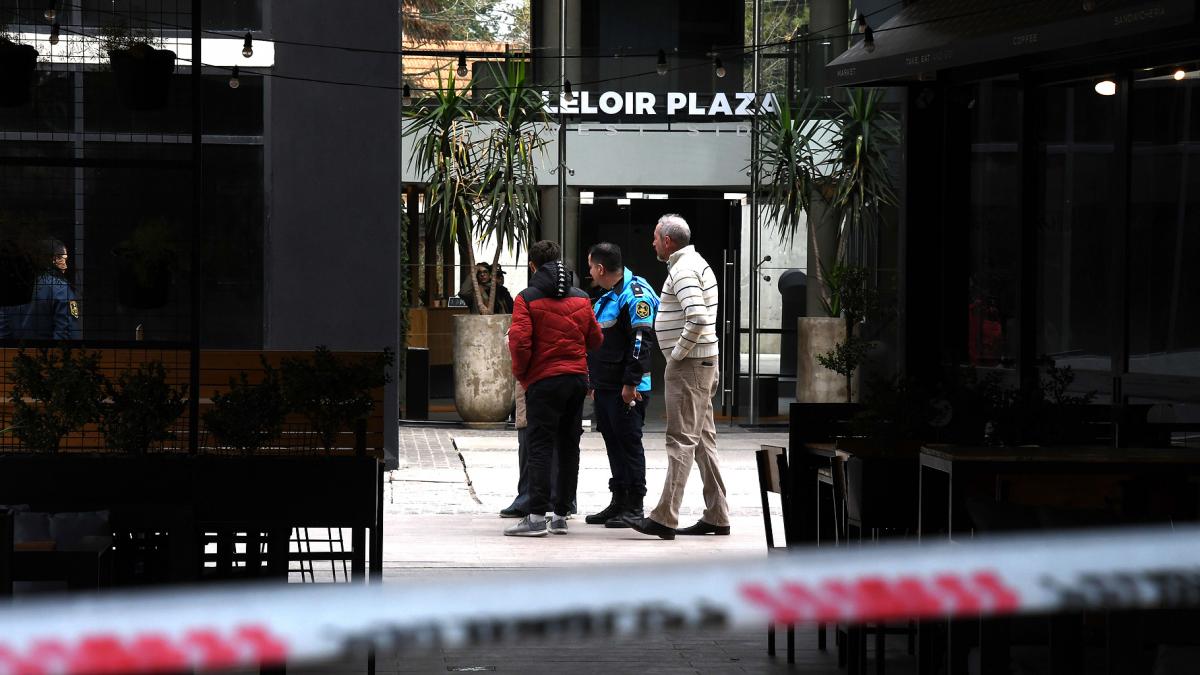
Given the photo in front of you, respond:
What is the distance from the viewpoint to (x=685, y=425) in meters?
8.79

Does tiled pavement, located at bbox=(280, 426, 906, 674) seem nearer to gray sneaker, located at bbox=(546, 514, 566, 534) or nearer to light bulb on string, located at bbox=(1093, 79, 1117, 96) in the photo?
gray sneaker, located at bbox=(546, 514, 566, 534)

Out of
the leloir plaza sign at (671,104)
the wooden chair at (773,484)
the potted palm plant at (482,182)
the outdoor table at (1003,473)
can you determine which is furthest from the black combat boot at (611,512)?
the leloir plaza sign at (671,104)

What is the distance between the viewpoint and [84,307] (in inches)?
470

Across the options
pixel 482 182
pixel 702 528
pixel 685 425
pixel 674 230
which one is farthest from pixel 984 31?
pixel 482 182

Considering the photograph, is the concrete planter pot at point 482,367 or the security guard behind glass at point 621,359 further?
the concrete planter pot at point 482,367

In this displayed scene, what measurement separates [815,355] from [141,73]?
36.7 ft

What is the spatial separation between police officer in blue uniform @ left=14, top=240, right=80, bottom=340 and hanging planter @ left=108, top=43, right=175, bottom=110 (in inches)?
25.3

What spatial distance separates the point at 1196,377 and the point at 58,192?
352 inches

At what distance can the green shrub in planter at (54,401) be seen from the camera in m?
5.20

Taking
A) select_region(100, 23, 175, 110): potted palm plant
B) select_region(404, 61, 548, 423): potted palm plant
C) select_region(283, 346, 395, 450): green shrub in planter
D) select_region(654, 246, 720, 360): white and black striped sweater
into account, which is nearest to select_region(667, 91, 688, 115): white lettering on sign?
select_region(404, 61, 548, 423): potted palm plant

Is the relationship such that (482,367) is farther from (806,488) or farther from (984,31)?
(806,488)

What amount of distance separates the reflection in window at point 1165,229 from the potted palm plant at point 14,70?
5.23 metres

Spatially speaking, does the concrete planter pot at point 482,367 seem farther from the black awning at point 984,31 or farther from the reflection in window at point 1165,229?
the reflection in window at point 1165,229

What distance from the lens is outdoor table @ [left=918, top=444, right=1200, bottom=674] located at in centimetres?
459
